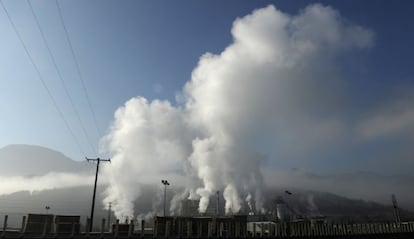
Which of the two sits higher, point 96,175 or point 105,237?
point 96,175

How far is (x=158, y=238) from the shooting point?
32938 mm

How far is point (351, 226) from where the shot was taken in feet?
161

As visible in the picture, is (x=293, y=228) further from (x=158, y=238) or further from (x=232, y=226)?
(x=158, y=238)

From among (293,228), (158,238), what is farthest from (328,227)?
(158,238)

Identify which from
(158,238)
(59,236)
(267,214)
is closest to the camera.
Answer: (59,236)

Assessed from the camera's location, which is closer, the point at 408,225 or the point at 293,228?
the point at 293,228

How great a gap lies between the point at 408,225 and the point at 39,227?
187 ft

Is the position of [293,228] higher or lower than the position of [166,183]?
lower

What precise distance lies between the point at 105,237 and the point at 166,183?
47350 millimetres

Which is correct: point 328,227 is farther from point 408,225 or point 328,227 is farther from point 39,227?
point 39,227

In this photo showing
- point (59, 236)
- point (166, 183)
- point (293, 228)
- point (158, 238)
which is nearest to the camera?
point (59, 236)

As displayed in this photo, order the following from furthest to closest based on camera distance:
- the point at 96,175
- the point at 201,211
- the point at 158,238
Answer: the point at 201,211, the point at 96,175, the point at 158,238

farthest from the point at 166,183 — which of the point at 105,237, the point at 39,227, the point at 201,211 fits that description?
the point at 105,237

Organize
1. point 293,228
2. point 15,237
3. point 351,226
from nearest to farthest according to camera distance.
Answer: point 15,237 < point 293,228 < point 351,226
